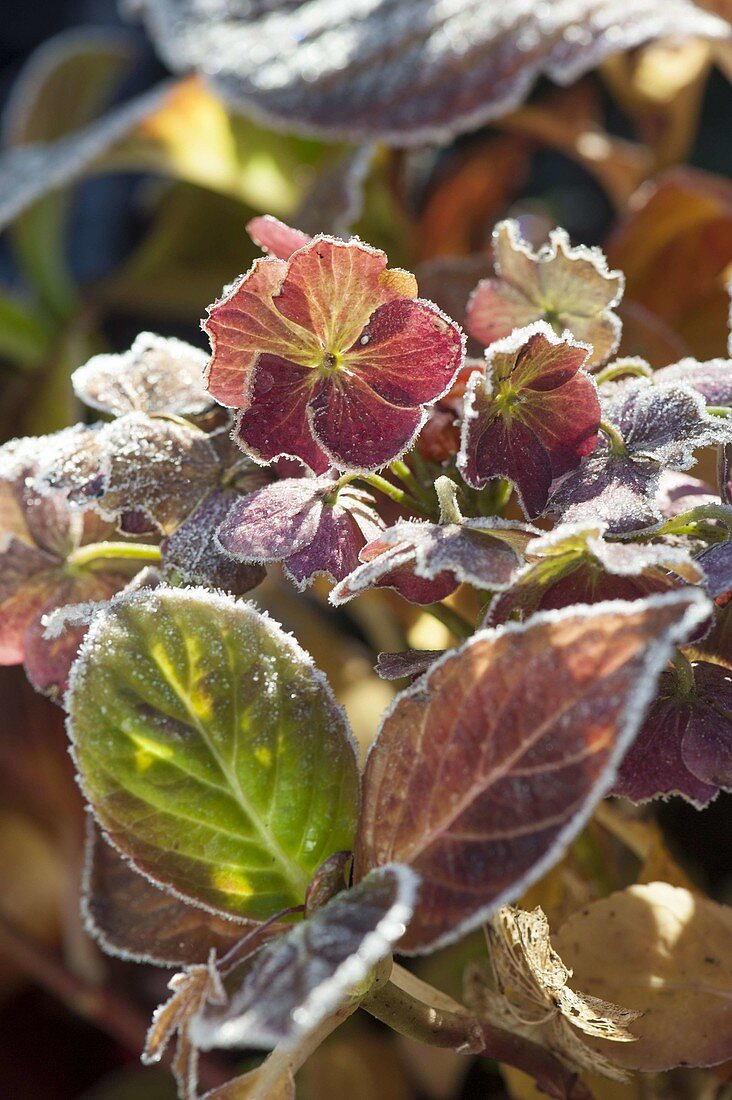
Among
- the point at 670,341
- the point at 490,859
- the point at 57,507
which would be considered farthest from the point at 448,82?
Answer: the point at 490,859

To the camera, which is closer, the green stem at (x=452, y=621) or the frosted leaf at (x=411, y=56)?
the green stem at (x=452, y=621)

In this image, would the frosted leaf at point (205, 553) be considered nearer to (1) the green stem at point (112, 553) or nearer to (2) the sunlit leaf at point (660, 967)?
(1) the green stem at point (112, 553)

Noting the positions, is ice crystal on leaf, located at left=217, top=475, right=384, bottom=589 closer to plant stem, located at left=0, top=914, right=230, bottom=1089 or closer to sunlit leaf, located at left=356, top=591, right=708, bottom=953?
sunlit leaf, located at left=356, top=591, right=708, bottom=953

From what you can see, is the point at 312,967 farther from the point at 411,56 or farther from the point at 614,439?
the point at 411,56

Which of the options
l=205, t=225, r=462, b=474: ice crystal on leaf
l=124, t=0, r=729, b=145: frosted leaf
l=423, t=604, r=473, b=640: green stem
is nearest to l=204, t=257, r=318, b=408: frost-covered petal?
l=205, t=225, r=462, b=474: ice crystal on leaf

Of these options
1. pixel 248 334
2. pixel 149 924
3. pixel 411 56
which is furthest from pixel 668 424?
pixel 411 56

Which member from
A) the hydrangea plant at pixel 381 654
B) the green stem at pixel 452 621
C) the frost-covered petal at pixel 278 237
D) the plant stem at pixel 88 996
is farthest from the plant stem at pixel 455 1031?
the plant stem at pixel 88 996

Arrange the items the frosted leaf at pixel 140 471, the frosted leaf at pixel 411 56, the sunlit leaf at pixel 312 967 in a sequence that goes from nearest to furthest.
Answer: the sunlit leaf at pixel 312 967, the frosted leaf at pixel 140 471, the frosted leaf at pixel 411 56
